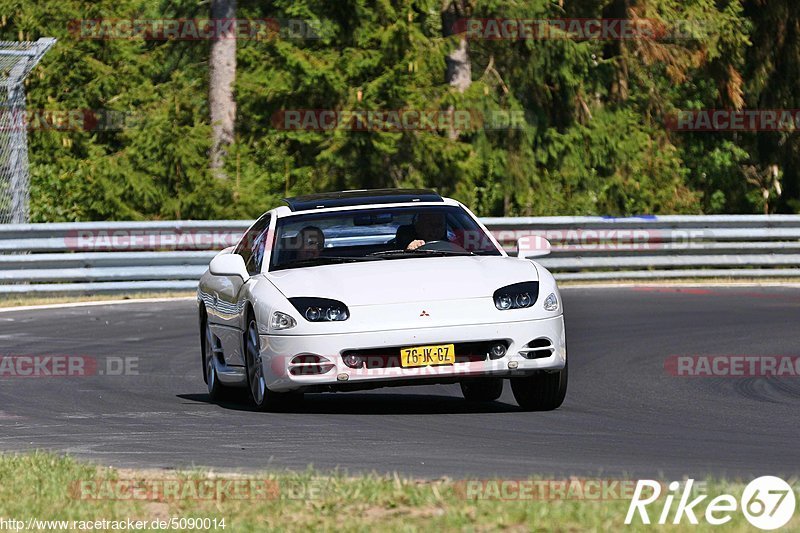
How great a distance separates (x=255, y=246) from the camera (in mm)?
11922

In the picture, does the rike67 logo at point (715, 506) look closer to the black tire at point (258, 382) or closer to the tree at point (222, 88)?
the black tire at point (258, 382)

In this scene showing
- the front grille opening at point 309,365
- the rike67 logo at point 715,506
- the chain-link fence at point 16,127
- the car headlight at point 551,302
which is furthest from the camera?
the chain-link fence at point 16,127

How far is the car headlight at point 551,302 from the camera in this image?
1031 cm

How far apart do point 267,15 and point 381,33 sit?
26.5ft

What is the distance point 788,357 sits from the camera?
14023mm

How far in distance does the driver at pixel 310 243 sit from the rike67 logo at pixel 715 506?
4629mm

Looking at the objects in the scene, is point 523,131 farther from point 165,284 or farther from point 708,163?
point 165,284

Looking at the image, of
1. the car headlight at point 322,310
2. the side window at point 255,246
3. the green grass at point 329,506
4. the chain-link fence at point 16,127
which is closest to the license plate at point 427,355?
the car headlight at point 322,310

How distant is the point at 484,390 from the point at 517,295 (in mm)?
1487

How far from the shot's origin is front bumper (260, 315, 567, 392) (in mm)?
9953

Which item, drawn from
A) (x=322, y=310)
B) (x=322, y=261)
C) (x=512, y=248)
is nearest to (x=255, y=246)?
(x=322, y=261)

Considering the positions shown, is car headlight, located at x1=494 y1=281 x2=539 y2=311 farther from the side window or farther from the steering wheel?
the side window

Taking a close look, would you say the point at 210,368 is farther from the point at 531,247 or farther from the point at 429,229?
the point at 531,247

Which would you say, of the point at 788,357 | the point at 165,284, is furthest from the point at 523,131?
the point at 788,357
